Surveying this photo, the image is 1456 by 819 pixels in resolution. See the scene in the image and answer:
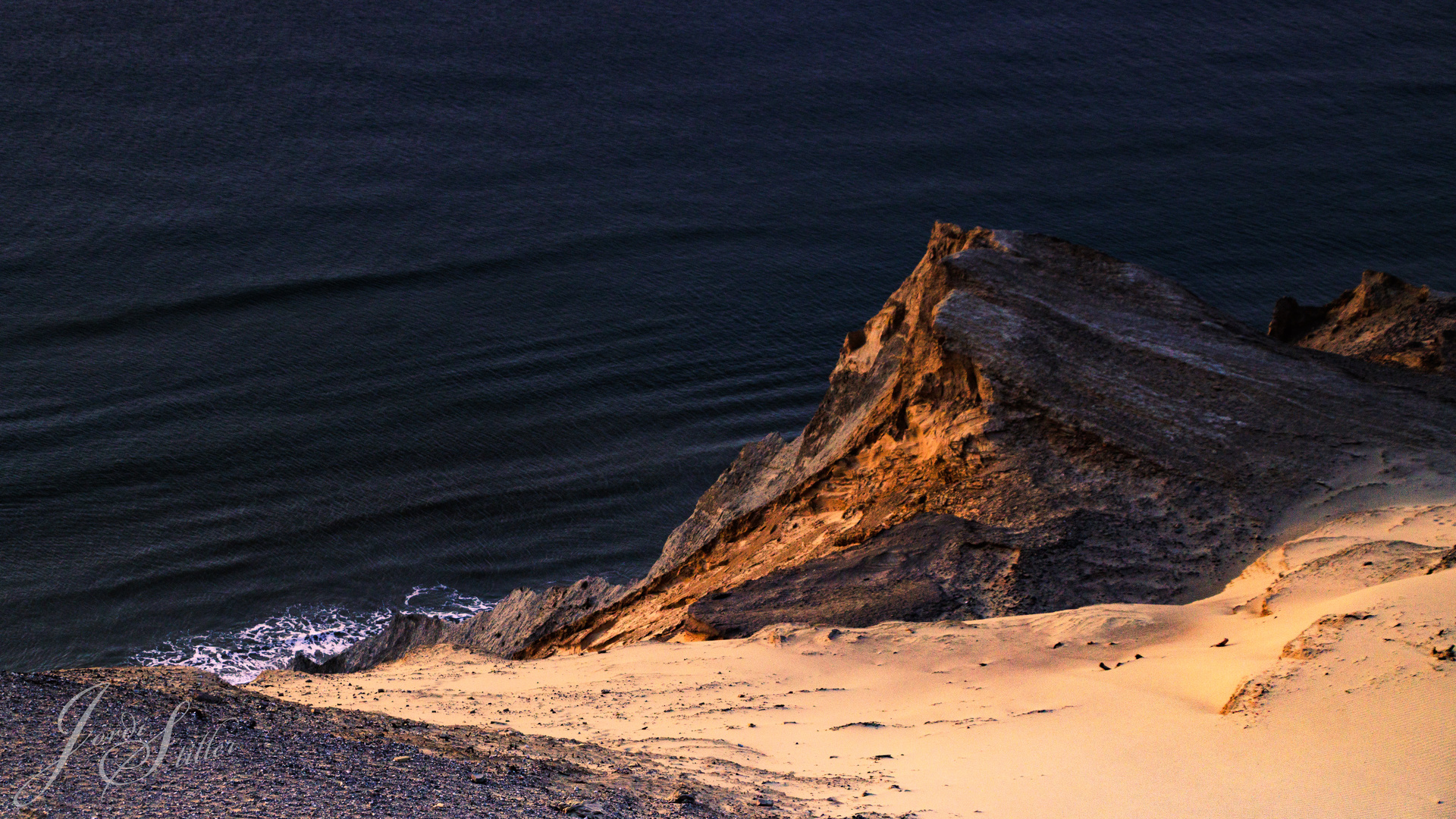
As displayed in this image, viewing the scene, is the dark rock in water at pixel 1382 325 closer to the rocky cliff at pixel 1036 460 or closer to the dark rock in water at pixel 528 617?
the rocky cliff at pixel 1036 460

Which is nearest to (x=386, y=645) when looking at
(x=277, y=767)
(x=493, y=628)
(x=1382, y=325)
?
(x=493, y=628)

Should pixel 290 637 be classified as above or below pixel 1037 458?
below

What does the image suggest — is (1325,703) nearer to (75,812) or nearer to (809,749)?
(809,749)

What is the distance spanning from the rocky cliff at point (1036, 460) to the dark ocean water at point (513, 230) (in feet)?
26.9

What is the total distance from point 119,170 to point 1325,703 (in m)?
32.5

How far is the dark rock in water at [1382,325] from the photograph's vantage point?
15.0 meters

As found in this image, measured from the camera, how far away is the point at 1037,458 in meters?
12.1

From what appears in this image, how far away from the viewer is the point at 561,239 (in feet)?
98.9

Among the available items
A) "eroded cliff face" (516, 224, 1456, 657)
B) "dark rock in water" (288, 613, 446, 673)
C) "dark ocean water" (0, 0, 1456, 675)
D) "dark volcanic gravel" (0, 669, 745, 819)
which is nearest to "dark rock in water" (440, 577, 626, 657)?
"dark rock in water" (288, 613, 446, 673)

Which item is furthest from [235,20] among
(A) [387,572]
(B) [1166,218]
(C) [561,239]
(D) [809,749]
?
(D) [809,749]

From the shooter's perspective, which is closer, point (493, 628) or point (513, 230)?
point (493, 628)

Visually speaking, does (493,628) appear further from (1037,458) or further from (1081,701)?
(1081,701)

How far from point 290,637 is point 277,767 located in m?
14.3

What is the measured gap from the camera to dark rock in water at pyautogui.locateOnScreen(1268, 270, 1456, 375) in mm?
14984
